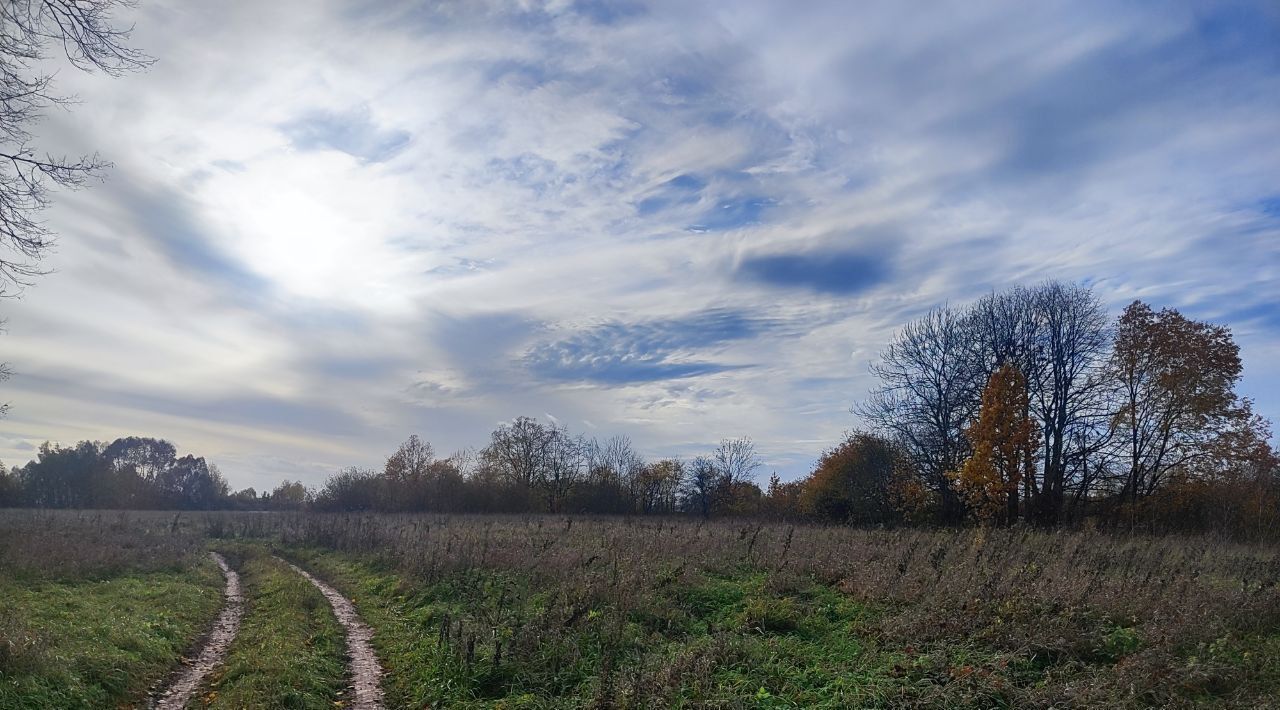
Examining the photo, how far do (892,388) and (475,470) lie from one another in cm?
5939

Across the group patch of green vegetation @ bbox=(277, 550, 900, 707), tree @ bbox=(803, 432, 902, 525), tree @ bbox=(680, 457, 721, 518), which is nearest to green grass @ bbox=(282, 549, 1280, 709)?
patch of green vegetation @ bbox=(277, 550, 900, 707)

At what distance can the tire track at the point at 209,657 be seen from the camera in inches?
368

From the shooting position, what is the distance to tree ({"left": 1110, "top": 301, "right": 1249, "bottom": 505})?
34906mm

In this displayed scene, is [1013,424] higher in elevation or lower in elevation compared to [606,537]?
higher

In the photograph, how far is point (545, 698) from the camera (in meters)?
8.85

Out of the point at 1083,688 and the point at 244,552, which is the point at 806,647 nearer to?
the point at 1083,688

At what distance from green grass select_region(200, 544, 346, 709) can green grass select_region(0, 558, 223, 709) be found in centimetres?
94

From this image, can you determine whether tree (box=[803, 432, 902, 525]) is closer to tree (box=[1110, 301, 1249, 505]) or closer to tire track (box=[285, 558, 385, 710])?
tree (box=[1110, 301, 1249, 505])

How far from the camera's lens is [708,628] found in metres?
11.2

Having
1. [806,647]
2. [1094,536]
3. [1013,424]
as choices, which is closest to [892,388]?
[1013,424]

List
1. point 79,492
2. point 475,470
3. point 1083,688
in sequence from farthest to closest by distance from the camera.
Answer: point 475,470 → point 79,492 → point 1083,688

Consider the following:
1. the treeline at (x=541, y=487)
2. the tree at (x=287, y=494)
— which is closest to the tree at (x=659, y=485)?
the treeline at (x=541, y=487)

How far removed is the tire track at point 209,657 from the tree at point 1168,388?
132 ft

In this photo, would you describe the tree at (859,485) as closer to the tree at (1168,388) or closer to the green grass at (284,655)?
the tree at (1168,388)
